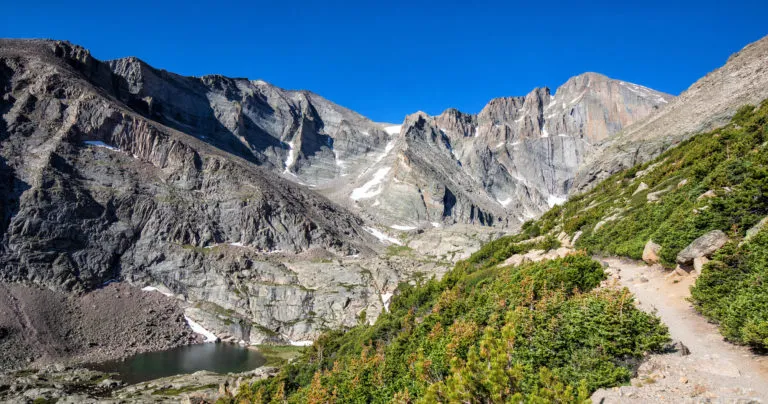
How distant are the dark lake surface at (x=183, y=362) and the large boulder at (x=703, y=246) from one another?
86.9m

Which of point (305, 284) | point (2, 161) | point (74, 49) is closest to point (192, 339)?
point (305, 284)

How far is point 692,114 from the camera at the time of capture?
58.9 metres

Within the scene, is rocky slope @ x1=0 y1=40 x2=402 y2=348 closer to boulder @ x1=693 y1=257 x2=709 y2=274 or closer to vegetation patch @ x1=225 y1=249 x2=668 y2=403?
vegetation patch @ x1=225 y1=249 x2=668 y2=403

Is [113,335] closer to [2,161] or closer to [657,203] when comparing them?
[2,161]

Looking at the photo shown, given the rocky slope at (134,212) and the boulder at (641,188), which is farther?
the rocky slope at (134,212)

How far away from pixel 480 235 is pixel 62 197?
144221 millimetres

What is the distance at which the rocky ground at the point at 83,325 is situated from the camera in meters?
86.7

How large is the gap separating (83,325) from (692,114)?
128 m

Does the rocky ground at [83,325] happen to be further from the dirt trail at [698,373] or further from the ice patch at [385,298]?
the dirt trail at [698,373]

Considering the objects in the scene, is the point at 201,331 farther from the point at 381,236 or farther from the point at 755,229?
the point at 755,229

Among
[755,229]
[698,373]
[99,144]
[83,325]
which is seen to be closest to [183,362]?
[83,325]

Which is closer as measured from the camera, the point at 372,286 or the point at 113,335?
the point at 113,335

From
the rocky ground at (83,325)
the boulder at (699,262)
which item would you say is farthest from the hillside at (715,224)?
the rocky ground at (83,325)

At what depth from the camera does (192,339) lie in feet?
359
